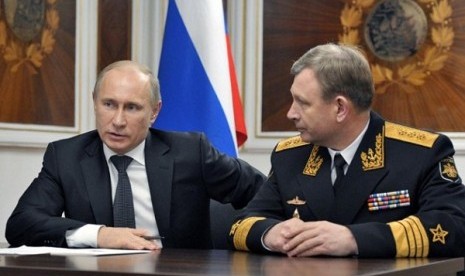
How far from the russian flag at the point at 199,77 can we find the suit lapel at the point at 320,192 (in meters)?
1.73

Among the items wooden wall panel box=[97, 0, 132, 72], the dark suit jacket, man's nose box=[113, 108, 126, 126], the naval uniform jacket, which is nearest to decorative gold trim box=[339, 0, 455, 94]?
wooden wall panel box=[97, 0, 132, 72]

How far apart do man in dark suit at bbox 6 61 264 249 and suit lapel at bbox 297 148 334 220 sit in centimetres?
58

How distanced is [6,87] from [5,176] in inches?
17.8

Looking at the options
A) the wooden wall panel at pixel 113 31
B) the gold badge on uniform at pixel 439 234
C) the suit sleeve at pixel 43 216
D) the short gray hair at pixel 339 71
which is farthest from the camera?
the wooden wall panel at pixel 113 31

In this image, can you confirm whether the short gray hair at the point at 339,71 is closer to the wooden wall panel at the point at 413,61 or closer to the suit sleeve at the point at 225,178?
the suit sleeve at the point at 225,178

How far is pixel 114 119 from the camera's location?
381cm

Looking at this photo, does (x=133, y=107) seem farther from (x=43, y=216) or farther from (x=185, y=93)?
(x=185, y=93)

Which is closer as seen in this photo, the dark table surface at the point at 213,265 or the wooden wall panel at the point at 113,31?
the dark table surface at the point at 213,265

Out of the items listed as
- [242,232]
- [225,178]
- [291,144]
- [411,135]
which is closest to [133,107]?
[225,178]

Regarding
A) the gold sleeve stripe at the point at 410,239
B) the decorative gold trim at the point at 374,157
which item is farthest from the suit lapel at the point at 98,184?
the gold sleeve stripe at the point at 410,239

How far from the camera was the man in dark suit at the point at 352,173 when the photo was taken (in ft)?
10.8

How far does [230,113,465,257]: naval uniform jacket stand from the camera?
10.6ft

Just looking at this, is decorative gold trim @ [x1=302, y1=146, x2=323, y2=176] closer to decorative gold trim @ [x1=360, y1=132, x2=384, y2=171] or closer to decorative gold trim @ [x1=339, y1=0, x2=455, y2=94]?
decorative gold trim @ [x1=360, y1=132, x2=384, y2=171]

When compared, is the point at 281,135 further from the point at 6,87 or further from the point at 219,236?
the point at 219,236
